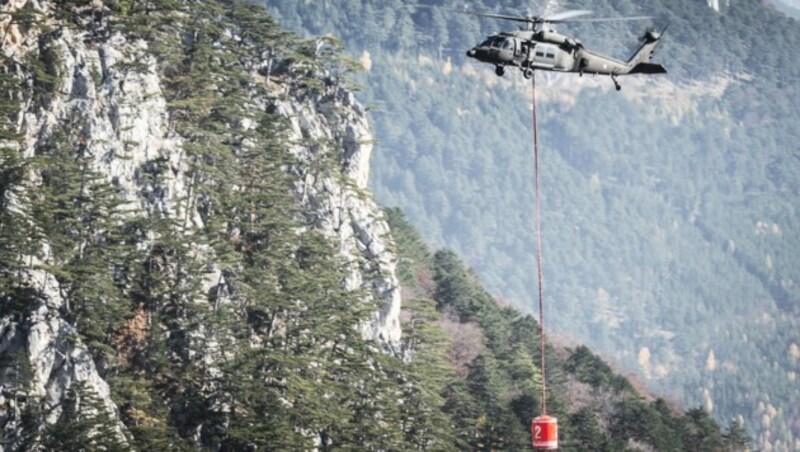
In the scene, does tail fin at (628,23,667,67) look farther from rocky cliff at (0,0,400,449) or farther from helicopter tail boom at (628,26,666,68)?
rocky cliff at (0,0,400,449)

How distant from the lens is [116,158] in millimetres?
102375

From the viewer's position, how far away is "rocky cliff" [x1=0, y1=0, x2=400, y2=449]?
8650cm

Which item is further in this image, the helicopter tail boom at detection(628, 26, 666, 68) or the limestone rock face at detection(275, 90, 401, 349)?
the limestone rock face at detection(275, 90, 401, 349)

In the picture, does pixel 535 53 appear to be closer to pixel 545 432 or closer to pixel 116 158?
pixel 545 432

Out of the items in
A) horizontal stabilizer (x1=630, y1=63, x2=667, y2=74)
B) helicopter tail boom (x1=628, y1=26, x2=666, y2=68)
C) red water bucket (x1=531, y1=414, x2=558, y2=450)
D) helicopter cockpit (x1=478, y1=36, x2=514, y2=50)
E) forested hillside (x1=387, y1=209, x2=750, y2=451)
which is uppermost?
helicopter cockpit (x1=478, y1=36, x2=514, y2=50)

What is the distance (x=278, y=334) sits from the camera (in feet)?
348

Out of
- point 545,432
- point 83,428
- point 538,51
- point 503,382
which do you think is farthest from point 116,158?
point 503,382

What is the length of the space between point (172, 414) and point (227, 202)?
888 inches

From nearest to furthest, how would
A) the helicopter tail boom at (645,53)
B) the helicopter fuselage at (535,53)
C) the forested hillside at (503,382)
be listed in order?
the helicopter fuselage at (535,53)
the helicopter tail boom at (645,53)
the forested hillside at (503,382)

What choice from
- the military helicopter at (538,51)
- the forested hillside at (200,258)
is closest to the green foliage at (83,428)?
the forested hillside at (200,258)

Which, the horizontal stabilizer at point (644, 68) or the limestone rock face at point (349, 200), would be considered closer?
the horizontal stabilizer at point (644, 68)

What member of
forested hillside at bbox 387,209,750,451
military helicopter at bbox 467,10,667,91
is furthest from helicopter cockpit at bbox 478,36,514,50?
forested hillside at bbox 387,209,750,451

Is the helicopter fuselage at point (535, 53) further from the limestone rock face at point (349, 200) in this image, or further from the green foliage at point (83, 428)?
the limestone rock face at point (349, 200)

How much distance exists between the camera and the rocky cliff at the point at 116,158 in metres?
86.5
